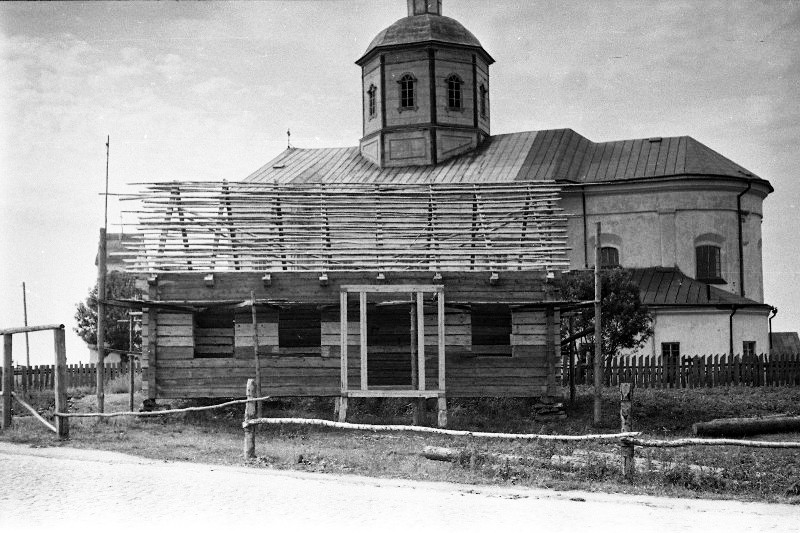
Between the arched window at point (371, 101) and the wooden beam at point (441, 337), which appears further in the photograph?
the arched window at point (371, 101)

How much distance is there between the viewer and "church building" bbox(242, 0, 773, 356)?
41438 mm

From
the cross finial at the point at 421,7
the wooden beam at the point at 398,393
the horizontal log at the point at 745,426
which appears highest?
the cross finial at the point at 421,7

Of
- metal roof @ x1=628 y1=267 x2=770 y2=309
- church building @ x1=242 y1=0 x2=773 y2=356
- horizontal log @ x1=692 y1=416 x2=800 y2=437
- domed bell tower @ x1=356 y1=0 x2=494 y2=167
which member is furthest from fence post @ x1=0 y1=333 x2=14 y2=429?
domed bell tower @ x1=356 y1=0 x2=494 y2=167

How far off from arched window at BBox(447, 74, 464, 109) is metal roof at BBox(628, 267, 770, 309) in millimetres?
11350

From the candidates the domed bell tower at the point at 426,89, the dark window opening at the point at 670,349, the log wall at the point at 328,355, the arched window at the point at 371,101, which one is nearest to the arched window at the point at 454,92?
the domed bell tower at the point at 426,89

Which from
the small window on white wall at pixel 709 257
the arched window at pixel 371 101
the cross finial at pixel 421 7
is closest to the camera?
the small window on white wall at pixel 709 257

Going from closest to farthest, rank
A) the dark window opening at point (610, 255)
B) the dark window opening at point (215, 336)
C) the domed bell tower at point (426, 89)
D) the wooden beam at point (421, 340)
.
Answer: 1. the wooden beam at point (421, 340)
2. the dark window opening at point (215, 336)
3. the dark window opening at point (610, 255)
4. the domed bell tower at point (426, 89)

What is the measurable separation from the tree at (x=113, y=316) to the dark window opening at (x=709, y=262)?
2514cm

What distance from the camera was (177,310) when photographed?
25.6 m

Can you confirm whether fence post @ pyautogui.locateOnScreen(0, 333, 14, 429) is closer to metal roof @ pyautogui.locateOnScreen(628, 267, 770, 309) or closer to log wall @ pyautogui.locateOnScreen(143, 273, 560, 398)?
log wall @ pyautogui.locateOnScreen(143, 273, 560, 398)

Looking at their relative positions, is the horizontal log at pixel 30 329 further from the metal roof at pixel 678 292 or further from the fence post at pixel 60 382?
the metal roof at pixel 678 292

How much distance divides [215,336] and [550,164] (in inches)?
914

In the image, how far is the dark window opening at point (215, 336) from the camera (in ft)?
85.6

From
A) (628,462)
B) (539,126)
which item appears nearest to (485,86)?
(539,126)
